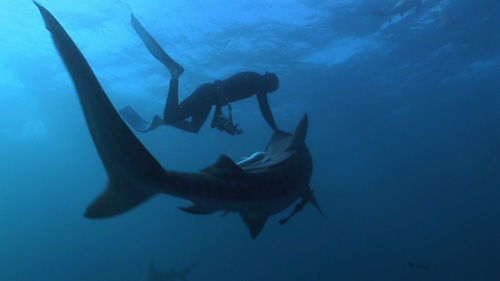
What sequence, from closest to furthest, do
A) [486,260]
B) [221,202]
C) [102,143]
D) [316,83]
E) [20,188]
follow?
[102,143]
[221,202]
[316,83]
[486,260]
[20,188]

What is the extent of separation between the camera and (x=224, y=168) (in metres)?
2.81

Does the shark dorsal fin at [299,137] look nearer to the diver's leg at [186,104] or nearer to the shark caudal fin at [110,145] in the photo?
the shark caudal fin at [110,145]

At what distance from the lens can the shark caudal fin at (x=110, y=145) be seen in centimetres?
194

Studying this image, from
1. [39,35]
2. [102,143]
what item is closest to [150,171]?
[102,143]

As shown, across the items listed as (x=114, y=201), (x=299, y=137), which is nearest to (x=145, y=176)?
(x=114, y=201)

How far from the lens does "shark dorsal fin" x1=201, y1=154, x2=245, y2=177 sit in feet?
9.14

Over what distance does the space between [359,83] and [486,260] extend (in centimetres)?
2875

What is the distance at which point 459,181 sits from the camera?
96.9 metres

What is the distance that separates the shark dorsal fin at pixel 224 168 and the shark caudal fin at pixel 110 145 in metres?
0.52

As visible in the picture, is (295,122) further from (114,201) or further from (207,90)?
(114,201)

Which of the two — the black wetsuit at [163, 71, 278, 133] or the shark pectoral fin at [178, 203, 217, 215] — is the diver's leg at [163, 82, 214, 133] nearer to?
the black wetsuit at [163, 71, 278, 133]

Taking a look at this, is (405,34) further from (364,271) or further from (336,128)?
(364,271)

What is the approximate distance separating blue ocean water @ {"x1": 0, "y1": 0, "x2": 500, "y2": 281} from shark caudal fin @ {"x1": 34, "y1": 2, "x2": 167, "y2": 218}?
158 mm

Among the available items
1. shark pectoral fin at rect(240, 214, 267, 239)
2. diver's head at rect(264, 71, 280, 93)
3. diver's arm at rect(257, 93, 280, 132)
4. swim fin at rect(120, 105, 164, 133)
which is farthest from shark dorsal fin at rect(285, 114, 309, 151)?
swim fin at rect(120, 105, 164, 133)
